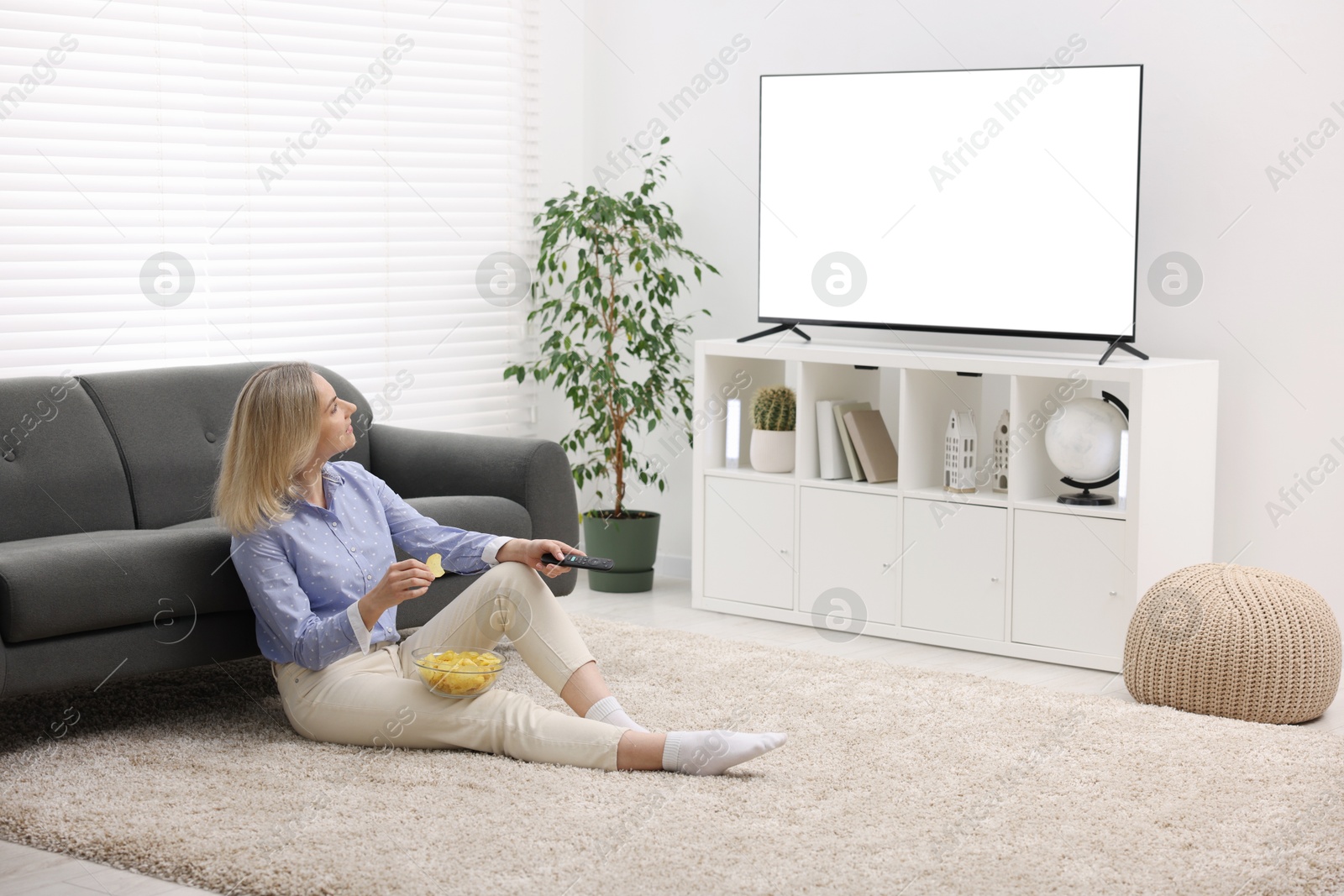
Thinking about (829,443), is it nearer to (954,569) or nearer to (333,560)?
(954,569)

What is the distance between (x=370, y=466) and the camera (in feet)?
13.8

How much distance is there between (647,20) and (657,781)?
3.29 metres

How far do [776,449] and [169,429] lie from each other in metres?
1.82

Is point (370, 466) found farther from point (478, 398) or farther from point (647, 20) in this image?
point (647, 20)

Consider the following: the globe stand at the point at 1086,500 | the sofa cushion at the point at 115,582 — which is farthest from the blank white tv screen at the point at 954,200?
the sofa cushion at the point at 115,582

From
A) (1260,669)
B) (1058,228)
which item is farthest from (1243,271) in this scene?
(1260,669)

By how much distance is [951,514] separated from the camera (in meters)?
4.12

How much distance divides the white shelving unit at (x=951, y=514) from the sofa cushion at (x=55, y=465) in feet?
5.99

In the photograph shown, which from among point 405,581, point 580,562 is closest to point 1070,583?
point 580,562

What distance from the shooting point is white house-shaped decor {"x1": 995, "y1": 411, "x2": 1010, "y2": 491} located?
13.4ft

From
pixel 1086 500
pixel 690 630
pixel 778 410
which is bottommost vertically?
pixel 690 630

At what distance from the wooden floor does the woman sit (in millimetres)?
608

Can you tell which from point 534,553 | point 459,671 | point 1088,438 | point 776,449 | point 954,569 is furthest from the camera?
point 776,449

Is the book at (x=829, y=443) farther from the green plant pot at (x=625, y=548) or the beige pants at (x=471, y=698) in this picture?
the beige pants at (x=471, y=698)
